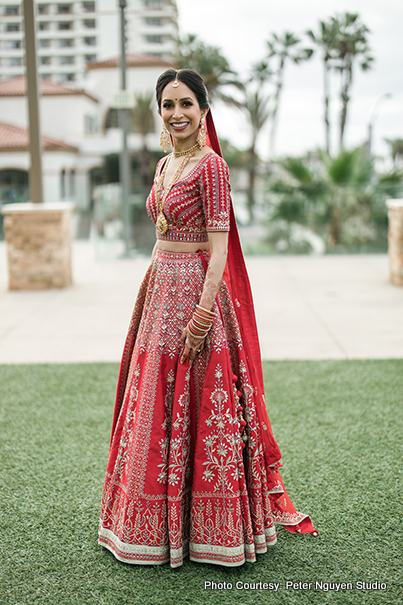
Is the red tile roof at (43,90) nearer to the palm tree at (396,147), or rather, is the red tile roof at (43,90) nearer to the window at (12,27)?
the palm tree at (396,147)

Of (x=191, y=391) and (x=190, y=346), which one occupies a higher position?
(x=190, y=346)

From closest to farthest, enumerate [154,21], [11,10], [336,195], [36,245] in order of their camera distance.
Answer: [36,245] → [336,195] → [154,21] → [11,10]

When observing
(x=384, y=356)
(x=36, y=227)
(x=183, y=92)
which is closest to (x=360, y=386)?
(x=384, y=356)

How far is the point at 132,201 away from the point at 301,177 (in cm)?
339

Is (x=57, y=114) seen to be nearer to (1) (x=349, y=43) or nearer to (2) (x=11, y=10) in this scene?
(1) (x=349, y=43)

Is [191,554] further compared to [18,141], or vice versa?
[18,141]

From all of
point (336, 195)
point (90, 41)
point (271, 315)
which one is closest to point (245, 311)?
point (271, 315)

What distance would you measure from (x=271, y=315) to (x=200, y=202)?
15.3 ft

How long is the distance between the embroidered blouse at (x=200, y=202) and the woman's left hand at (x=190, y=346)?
37 cm

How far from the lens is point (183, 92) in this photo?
2193 millimetres

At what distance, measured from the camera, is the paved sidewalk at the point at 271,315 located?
5.47 meters

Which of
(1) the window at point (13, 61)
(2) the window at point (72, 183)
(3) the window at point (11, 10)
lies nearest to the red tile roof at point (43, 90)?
(2) the window at point (72, 183)

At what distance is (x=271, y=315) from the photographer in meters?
6.80

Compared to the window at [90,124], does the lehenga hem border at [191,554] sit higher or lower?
lower
